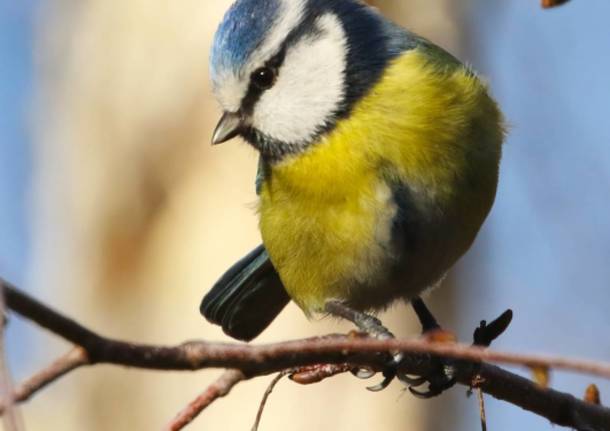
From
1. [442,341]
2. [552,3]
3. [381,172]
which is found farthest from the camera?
[381,172]

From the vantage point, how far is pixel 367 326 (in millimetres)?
2281

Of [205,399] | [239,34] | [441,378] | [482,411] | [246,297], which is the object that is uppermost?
[239,34]

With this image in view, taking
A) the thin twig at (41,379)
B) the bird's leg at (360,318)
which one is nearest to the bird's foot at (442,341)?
the bird's leg at (360,318)

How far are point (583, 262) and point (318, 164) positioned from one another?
1.94 metres

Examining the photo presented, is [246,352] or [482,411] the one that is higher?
[246,352]

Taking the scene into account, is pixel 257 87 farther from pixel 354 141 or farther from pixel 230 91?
pixel 354 141

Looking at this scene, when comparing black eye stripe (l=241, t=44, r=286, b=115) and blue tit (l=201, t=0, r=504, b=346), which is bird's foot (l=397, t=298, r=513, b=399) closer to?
Result: blue tit (l=201, t=0, r=504, b=346)

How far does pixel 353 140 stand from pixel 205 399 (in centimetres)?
116

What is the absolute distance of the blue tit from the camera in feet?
7.40

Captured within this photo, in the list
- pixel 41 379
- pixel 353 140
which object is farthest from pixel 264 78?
pixel 41 379

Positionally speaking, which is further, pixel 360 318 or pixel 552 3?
pixel 360 318

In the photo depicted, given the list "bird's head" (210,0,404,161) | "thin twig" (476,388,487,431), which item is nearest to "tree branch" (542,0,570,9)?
"thin twig" (476,388,487,431)

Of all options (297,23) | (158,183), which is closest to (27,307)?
(297,23)

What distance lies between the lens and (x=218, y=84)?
236 centimetres
